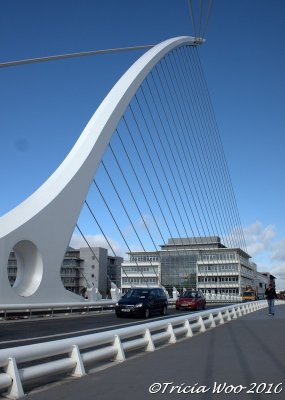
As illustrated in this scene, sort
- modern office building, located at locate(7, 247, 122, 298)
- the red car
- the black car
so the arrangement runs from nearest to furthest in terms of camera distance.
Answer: the black car → the red car → modern office building, located at locate(7, 247, 122, 298)

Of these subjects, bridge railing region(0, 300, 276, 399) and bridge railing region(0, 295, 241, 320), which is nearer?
bridge railing region(0, 300, 276, 399)

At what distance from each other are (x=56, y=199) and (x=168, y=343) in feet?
39.9

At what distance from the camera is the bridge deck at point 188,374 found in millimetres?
5898

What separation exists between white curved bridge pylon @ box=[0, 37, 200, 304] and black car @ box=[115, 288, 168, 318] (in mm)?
2857

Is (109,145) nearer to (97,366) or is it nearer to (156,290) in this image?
(156,290)

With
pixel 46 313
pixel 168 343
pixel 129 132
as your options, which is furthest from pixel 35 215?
pixel 129 132

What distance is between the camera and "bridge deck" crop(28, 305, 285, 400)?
5898mm

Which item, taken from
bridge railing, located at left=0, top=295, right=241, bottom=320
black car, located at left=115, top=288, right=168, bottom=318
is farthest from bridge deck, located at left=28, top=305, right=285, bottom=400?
black car, located at left=115, top=288, right=168, bottom=318

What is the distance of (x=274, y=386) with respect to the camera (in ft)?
20.9

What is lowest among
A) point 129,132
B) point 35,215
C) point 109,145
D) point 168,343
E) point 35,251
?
point 168,343

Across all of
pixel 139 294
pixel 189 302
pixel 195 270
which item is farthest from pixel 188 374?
pixel 195 270

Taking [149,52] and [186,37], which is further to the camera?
[186,37]

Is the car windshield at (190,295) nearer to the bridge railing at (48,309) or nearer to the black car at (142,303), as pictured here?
the bridge railing at (48,309)

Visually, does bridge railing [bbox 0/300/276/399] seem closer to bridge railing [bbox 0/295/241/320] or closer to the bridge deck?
the bridge deck
